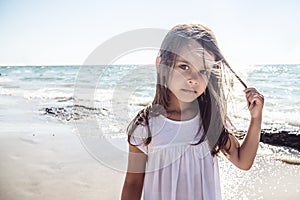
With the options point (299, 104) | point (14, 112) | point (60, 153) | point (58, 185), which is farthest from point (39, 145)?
point (299, 104)

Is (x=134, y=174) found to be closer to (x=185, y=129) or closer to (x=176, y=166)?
(x=176, y=166)

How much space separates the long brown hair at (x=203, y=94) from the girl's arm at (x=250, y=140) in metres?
0.05

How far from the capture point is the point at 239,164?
1.71 meters

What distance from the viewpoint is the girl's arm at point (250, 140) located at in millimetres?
1594

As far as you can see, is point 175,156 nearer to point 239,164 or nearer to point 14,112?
point 239,164

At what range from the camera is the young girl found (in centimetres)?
166

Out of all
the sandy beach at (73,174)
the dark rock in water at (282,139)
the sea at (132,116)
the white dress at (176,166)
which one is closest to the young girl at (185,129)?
the white dress at (176,166)

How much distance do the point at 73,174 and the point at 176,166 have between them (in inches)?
89.3

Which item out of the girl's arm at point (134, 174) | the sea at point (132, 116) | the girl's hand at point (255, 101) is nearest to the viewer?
the girl's hand at point (255, 101)

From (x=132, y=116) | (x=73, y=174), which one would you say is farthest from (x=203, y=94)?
(x=132, y=116)

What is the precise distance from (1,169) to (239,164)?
2.86 meters

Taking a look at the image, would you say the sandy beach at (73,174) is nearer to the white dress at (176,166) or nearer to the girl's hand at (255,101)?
the white dress at (176,166)

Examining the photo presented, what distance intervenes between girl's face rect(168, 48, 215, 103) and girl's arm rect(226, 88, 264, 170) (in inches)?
8.2

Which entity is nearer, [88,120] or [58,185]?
[58,185]
